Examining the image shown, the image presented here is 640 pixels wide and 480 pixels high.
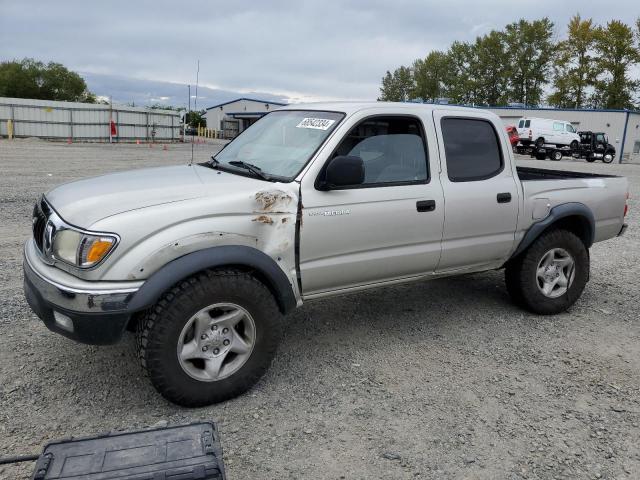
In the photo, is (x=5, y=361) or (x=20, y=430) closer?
(x=20, y=430)

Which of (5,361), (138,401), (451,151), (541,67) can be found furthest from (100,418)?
(541,67)

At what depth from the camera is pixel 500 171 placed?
4.63 m

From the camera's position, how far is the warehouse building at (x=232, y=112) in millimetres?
65375

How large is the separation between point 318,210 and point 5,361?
239 centimetres

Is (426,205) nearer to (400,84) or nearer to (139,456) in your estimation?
(139,456)

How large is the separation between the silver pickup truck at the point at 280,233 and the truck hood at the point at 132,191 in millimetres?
14

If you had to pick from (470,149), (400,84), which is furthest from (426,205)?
(400,84)

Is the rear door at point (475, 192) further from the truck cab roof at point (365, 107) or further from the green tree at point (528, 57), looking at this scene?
the green tree at point (528, 57)

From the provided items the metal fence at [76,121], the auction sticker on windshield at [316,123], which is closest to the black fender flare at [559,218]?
the auction sticker on windshield at [316,123]

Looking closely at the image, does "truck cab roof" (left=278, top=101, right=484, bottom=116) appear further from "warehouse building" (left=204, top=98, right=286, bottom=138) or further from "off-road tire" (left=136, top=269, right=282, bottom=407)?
"warehouse building" (left=204, top=98, right=286, bottom=138)

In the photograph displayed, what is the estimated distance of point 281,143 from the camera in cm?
404

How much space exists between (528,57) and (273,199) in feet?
245

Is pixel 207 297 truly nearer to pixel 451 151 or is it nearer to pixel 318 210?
pixel 318 210

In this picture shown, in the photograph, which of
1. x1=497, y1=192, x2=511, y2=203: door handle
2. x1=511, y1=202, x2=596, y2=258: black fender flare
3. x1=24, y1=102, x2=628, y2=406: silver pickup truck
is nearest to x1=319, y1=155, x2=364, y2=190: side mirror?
x1=24, y1=102, x2=628, y2=406: silver pickup truck
